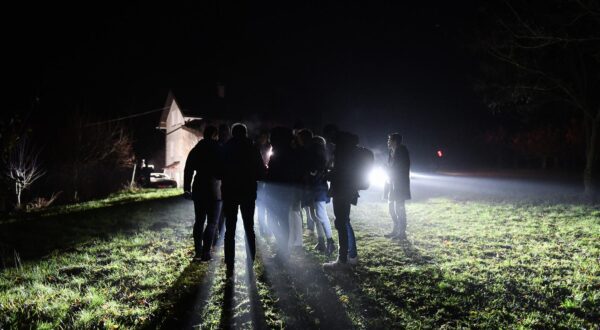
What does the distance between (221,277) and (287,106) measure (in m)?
31.2

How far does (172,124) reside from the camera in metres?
29.1

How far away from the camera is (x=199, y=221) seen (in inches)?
214

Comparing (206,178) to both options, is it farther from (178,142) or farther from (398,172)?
(178,142)

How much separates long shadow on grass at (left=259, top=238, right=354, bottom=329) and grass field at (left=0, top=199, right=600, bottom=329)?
14 millimetres

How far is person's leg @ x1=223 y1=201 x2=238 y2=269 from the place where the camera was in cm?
480

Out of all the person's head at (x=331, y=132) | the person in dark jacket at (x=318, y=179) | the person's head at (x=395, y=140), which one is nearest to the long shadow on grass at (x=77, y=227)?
the person in dark jacket at (x=318, y=179)

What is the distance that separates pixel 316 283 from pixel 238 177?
169 centimetres

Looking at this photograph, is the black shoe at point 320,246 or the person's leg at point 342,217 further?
the black shoe at point 320,246

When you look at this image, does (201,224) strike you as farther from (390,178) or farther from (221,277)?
(390,178)

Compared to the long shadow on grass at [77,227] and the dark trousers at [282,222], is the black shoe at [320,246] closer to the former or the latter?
the dark trousers at [282,222]

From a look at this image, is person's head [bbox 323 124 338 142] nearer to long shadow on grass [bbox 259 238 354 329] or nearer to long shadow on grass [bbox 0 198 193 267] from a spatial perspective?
long shadow on grass [bbox 259 238 354 329]

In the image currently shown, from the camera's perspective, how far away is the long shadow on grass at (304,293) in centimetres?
356

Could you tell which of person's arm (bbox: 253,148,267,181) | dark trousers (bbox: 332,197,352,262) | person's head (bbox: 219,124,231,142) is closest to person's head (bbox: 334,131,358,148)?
dark trousers (bbox: 332,197,352,262)

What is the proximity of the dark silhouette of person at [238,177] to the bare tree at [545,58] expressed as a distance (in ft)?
32.2
